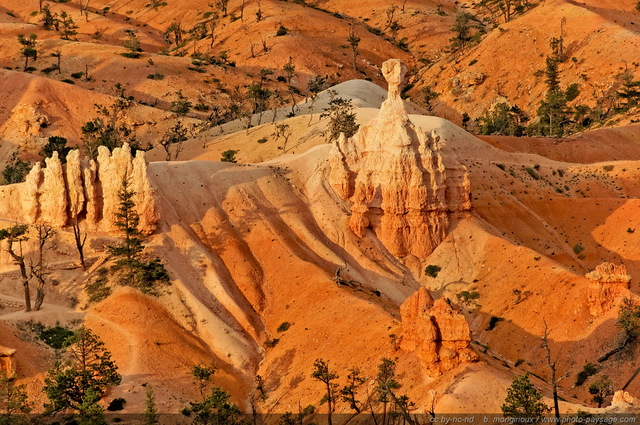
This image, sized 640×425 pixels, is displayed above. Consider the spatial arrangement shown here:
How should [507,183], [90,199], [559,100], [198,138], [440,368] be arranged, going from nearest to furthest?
[440,368] → [90,199] → [507,183] → [198,138] → [559,100]

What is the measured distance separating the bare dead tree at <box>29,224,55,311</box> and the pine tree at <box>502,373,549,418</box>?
1574 inches

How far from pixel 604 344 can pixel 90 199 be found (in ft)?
140

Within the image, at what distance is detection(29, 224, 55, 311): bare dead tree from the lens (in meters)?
100

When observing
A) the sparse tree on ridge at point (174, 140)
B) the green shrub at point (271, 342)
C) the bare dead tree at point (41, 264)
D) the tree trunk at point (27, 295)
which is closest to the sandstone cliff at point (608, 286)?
the green shrub at point (271, 342)

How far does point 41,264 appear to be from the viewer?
102 metres

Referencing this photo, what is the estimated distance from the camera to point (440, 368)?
277ft

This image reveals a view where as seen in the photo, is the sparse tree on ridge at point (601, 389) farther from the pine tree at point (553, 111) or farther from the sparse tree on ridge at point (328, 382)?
the pine tree at point (553, 111)

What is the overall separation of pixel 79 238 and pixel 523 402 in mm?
42858

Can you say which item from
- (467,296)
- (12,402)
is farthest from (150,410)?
(467,296)

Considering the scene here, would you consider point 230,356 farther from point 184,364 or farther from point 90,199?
point 90,199

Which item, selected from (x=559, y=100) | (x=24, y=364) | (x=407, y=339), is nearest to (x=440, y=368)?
(x=407, y=339)

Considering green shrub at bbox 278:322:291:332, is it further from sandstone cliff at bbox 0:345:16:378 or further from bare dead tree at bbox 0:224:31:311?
sandstone cliff at bbox 0:345:16:378

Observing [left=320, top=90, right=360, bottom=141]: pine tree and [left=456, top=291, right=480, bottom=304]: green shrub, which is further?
[left=320, top=90, right=360, bottom=141]: pine tree

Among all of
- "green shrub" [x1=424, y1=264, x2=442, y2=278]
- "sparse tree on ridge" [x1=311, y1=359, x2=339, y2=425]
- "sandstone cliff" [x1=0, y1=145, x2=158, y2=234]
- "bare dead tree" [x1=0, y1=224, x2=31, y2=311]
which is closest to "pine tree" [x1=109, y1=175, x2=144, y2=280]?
"sandstone cliff" [x1=0, y1=145, x2=158, y2=234]
